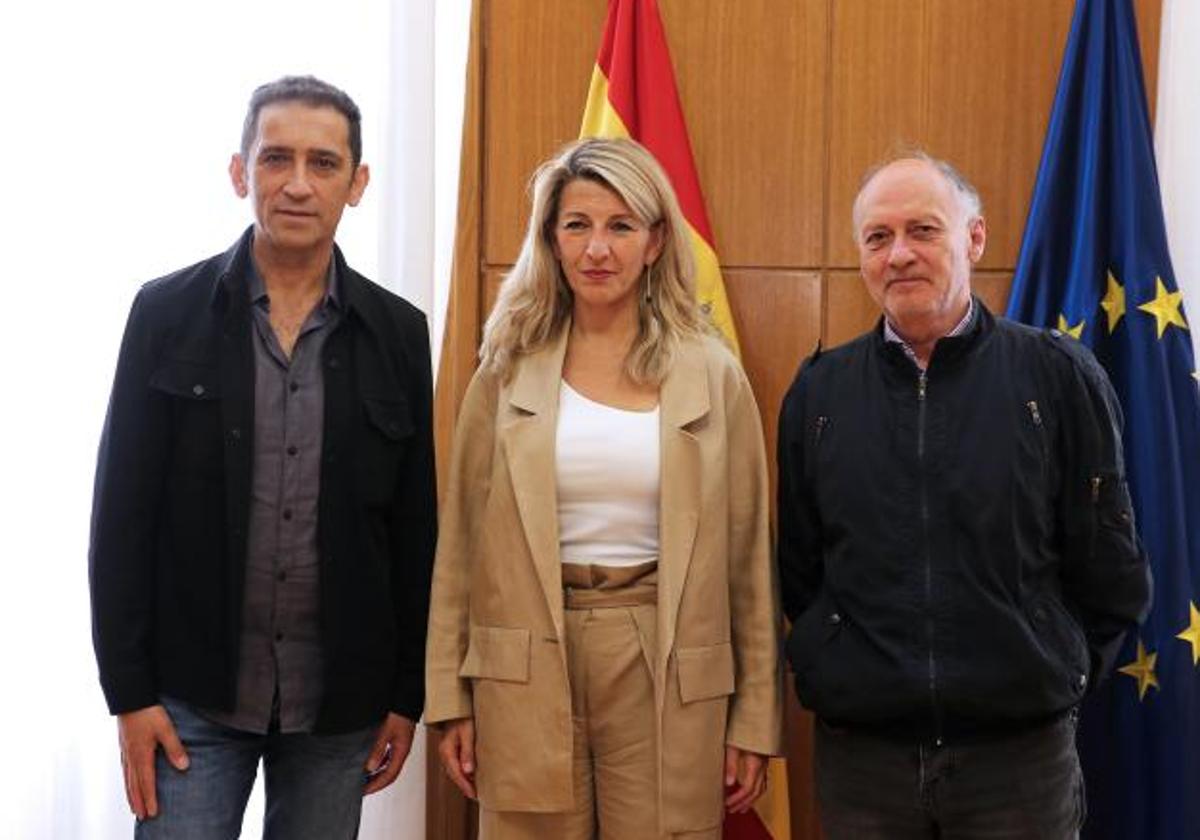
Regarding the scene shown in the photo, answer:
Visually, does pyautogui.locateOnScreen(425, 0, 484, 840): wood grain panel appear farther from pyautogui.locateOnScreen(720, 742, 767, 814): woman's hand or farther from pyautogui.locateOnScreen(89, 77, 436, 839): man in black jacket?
pyautogui.locateOnScreen(720, 742, 767, 814): woman's hand

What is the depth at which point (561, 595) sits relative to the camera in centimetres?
200

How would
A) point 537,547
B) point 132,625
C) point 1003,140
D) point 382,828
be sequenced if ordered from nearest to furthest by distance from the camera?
1. point 132,625
2. point 537,547
3. point 1003,140
4. point 382,828

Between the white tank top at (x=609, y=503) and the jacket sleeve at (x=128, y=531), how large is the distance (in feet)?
2.20

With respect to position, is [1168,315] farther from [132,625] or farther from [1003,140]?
[132,625]

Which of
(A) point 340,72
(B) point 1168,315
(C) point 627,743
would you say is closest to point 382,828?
(C) point 627,743

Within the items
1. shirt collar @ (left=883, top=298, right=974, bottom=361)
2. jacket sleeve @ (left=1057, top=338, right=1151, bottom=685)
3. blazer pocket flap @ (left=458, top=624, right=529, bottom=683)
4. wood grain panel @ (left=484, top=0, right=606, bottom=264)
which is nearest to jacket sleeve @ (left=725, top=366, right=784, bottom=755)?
shirt collar @ (left=883, top=298, right=974, bottom=361)

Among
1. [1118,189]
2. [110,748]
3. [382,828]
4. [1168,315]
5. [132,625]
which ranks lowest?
[382,828]

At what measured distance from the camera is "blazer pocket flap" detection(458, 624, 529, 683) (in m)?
2.01

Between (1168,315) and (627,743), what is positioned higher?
(1168,315)

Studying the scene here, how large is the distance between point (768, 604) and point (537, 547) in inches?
17.0

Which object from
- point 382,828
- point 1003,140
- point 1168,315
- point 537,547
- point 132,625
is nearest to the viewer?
point 132,625

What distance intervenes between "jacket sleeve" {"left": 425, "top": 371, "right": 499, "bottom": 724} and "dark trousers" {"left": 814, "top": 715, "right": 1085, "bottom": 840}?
696 mm

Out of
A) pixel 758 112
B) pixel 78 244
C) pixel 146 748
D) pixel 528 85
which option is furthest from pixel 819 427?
pixel 78 244

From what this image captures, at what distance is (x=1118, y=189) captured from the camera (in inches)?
105
